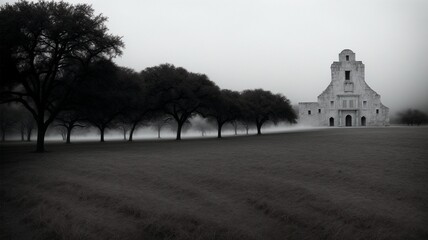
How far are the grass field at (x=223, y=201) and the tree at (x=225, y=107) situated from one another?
2873 centimetres

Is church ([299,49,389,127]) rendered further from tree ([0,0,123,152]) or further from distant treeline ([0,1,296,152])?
tree ([0,0,123,152])

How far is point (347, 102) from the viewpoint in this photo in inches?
2975

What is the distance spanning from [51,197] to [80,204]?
62.7 inches

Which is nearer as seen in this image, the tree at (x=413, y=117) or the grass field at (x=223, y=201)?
the grass field at (x=223, y=201)

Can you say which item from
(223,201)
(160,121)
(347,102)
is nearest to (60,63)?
(223,201)

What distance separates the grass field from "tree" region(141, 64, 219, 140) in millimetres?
25681

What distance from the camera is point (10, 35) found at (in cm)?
2245

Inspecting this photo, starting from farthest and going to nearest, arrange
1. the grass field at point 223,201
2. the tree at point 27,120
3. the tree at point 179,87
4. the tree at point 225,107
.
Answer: the tree at point 27,120
the tree at point 225,107
the tree at point 179,87
the grass field at point 223,201

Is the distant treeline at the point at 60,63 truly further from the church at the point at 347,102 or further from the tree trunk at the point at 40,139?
the church at the point at 347,102

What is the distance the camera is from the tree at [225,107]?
44219 mm

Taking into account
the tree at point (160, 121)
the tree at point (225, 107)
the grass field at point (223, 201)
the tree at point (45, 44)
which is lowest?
the grass field at point (223, 201)

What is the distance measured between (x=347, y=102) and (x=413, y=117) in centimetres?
3721

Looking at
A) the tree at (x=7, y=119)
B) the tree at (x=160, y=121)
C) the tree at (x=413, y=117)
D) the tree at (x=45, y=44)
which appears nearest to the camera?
the tree at (x=45, y=44)

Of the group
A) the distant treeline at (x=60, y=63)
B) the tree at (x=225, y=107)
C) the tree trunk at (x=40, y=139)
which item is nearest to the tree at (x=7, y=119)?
the distant treeline at (x=60, y=63)
